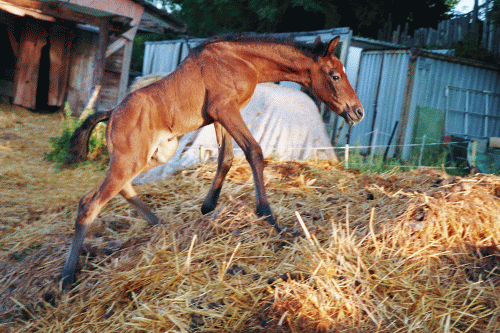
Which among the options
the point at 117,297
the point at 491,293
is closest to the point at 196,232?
the point at 117,297

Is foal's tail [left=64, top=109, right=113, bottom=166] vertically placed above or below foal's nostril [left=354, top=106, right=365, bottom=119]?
below

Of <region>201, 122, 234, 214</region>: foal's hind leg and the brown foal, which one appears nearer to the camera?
the brown foal

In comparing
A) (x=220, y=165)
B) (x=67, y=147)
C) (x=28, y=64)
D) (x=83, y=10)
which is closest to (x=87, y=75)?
(x=28, y=64)

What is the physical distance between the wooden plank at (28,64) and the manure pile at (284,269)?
27.4 ft

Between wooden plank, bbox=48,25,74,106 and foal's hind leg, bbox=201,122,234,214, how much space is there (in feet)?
30.6

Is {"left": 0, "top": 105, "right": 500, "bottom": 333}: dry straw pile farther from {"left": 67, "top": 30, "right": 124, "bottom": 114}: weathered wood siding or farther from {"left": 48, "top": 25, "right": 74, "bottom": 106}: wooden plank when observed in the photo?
{"left": 48, "top": 25, "right": 74, "bottom": 106}: wooden plank

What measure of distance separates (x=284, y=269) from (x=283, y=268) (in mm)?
19

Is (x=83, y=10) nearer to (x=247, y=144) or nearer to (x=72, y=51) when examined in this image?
(x=72, y=51)

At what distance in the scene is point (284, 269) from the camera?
3012 millimetres

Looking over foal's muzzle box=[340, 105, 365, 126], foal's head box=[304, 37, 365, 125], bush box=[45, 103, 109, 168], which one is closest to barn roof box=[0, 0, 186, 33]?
bush box=[45, 103, 109, 168]

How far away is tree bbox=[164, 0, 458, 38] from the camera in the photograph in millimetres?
16609

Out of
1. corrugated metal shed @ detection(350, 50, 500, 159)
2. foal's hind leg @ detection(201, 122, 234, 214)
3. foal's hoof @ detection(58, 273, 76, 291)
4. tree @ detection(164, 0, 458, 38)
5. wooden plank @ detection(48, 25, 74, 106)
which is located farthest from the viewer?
tree @ detection(164, 0, 458, 38)

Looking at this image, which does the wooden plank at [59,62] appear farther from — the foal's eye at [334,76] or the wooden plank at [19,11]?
the foal's eye at [334,76]

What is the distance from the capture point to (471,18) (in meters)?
14.2
